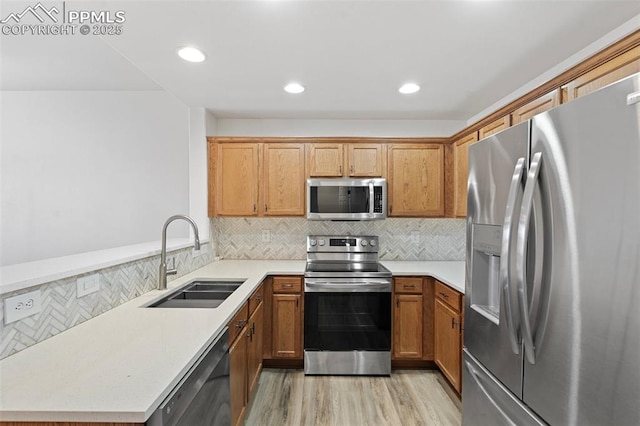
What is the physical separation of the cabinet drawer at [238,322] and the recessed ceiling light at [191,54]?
1.60 metres

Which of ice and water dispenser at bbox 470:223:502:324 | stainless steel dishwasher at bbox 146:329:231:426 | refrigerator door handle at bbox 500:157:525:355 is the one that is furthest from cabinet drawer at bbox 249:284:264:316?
refrigerator door handle at bbox 500:157:525:355

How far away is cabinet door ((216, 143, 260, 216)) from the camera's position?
127 inches

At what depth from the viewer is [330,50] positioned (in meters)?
1.89

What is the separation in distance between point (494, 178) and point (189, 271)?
2.39m

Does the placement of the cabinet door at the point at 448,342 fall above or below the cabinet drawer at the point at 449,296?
below

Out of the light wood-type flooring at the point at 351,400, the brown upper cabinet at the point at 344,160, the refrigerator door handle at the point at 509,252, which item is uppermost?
the brown upper cabinet at the point at 344,160

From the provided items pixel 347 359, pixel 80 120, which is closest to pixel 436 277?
pixel 347 359

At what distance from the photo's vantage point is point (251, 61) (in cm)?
206

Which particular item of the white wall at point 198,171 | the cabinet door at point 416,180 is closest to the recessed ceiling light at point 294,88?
the white wall at point 198,171

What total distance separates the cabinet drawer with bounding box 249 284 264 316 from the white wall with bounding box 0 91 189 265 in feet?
4.42

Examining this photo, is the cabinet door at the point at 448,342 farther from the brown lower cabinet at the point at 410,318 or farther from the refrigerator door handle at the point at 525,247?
the refrigerator door handle at the point at 525,247

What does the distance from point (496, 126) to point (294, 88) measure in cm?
158

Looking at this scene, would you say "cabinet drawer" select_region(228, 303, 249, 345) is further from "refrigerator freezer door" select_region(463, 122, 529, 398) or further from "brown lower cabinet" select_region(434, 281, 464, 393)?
"brown lower cabinet" select_region(434, 281, 464, 393)

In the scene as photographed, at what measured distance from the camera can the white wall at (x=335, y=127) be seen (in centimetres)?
342
